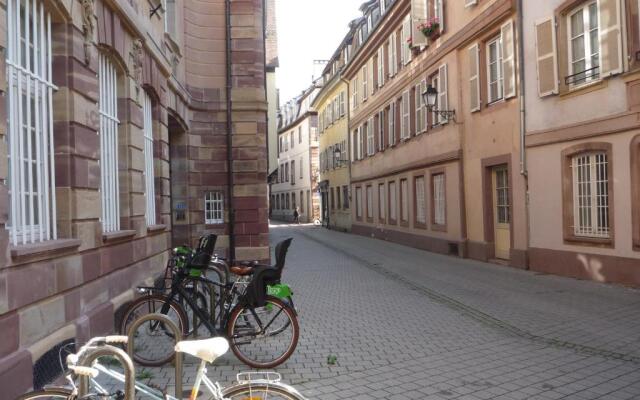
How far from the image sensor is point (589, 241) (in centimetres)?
1113

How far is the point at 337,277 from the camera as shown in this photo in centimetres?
1305

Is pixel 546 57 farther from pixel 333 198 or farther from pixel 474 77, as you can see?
pixel 333 198

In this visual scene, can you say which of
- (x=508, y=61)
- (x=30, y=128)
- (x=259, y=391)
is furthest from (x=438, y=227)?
(x=259, y=391)

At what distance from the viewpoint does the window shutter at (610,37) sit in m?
10.2

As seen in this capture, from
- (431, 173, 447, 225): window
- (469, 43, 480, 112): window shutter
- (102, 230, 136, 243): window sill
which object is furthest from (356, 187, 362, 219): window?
(102, 230, 136, 243): window sill

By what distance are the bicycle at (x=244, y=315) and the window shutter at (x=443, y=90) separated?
1269 cm

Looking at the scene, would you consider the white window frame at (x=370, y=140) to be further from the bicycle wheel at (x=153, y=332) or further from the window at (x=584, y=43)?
the bicycle wheel at (x=153, y=332)

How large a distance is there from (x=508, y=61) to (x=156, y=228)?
912 cm

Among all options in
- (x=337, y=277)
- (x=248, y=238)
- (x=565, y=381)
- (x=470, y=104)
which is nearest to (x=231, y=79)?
(x=248, y=238)

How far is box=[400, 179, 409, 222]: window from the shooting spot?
22344 mm

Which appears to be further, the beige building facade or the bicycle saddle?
the beige building facade

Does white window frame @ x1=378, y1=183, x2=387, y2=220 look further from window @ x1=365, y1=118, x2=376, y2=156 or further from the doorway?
the doorway

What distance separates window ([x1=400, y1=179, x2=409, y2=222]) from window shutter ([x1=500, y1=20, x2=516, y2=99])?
28.5ft

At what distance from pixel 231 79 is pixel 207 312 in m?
A: 9.20
